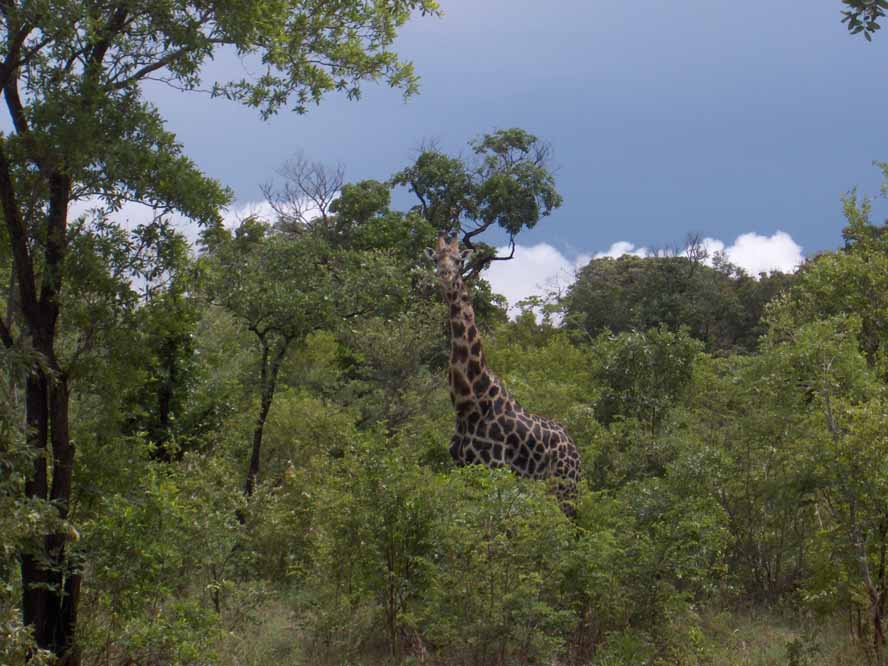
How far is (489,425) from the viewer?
1050 centimetres

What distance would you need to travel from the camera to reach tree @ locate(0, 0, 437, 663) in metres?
6.19

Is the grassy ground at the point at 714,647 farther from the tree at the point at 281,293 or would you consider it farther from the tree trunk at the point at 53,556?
the tree at the point at 281,293

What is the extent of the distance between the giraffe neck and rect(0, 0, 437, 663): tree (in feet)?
14.4

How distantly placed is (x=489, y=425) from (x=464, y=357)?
0.84 metres

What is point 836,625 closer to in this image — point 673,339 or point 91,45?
point 673,339

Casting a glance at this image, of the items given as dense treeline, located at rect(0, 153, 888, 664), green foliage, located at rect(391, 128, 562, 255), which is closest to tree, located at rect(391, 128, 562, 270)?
green foliage, located at rect(391, 128, 562, 255)

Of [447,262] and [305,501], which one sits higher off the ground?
[447,262]

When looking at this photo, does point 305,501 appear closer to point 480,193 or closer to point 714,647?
point 714,647

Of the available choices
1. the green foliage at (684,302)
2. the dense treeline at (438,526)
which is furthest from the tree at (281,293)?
the green foliage at (684,302)

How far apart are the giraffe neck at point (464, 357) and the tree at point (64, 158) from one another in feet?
14.4

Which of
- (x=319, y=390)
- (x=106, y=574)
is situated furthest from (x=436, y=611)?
(x=319, y=390)

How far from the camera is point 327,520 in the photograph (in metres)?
8.01

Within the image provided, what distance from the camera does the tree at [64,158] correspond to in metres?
6.19

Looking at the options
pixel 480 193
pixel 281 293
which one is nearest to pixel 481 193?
pixel 480 193
